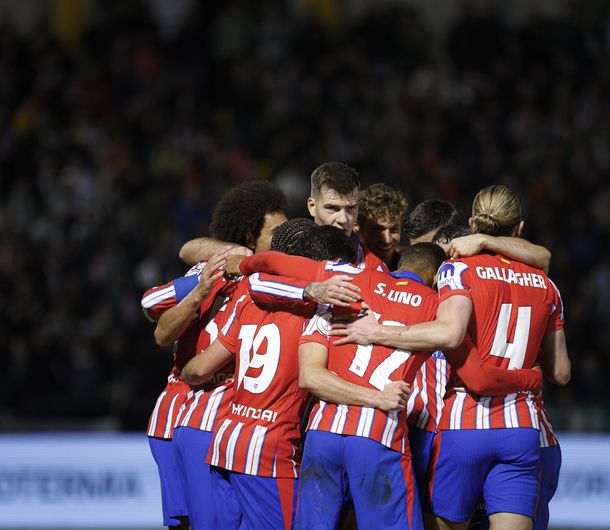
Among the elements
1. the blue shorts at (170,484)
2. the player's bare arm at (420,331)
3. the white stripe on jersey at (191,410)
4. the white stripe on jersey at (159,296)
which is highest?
the white stripe on jersey at (159,296)

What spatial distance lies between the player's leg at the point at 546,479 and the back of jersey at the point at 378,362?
104 centimetres

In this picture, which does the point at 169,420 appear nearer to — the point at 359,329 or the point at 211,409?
the point at 211,409

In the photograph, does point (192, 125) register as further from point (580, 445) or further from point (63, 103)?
point (580, 445)

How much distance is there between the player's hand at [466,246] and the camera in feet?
17.6

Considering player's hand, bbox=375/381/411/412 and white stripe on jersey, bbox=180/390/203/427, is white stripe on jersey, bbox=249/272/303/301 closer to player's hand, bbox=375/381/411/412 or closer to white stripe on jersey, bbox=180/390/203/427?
player's hand, bbox=375/381/411/412

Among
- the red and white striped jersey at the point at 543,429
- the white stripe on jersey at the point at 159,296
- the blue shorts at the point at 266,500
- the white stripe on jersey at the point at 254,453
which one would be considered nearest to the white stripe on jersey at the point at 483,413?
the red and white striped jersey at the point at 543,429

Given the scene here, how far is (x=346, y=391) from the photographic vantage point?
4898 mm

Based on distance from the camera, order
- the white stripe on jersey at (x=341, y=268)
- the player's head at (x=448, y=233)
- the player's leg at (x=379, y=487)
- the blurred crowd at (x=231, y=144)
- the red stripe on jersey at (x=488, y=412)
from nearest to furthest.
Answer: the player's leg at (x=379, y=487), the white stripe on jersey at (x=341, y=268), the red stripe on jersey at (x=488, y=412), the player's head at (x=448, y=233), the blurred crowd at (x=231, y=144)

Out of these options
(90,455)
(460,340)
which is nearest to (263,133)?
(90,455)

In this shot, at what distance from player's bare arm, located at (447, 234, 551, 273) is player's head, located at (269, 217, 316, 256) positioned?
728 mm

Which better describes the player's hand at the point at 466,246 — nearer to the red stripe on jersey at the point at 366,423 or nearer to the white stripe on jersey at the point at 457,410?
the white stripe on jersey at the point at 457,410

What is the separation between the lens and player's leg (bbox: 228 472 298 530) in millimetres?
5160

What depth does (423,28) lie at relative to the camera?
610 inches

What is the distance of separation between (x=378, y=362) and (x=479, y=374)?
56cm
